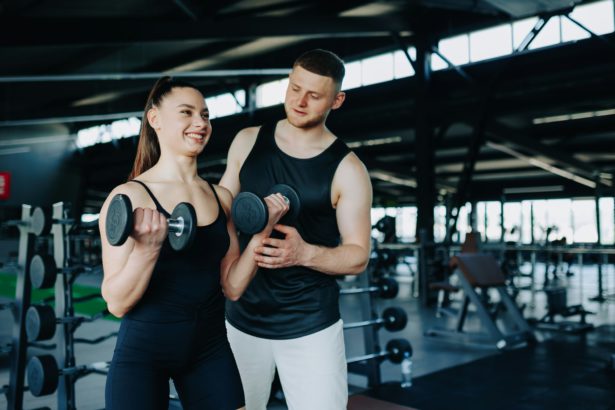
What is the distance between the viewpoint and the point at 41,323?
2229mm

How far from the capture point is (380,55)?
8445 mm

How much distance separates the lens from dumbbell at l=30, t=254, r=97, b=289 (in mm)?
2271

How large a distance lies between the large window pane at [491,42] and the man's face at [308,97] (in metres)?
6.47

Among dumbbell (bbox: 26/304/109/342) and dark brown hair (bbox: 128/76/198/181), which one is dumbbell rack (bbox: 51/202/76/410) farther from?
dark brown hair (bbox: 128/76/198/181)

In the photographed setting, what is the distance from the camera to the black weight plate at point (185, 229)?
35.0 inches

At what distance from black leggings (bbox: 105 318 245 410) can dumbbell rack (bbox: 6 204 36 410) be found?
1638mm

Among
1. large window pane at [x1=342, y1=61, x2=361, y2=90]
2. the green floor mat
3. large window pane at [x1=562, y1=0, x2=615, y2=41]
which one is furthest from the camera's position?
large window pane at [x1=342, y1=61, x2=361, y2=90]

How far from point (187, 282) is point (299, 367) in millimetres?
343

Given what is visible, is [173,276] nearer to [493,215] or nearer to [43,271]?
[43,271]

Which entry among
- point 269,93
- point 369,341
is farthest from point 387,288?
point 269,93

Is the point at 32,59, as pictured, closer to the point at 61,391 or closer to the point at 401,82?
the point at 401,82

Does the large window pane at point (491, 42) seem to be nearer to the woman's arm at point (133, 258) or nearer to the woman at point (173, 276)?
the woman at point (173, 276)

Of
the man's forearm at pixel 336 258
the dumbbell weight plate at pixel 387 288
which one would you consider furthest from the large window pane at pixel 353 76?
the man's forearm at pixel 336 258

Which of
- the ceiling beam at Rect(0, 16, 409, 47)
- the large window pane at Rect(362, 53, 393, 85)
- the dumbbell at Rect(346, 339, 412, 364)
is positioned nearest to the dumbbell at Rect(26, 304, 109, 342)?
the dumbbell at Rect(346, 339, 412, 364)
